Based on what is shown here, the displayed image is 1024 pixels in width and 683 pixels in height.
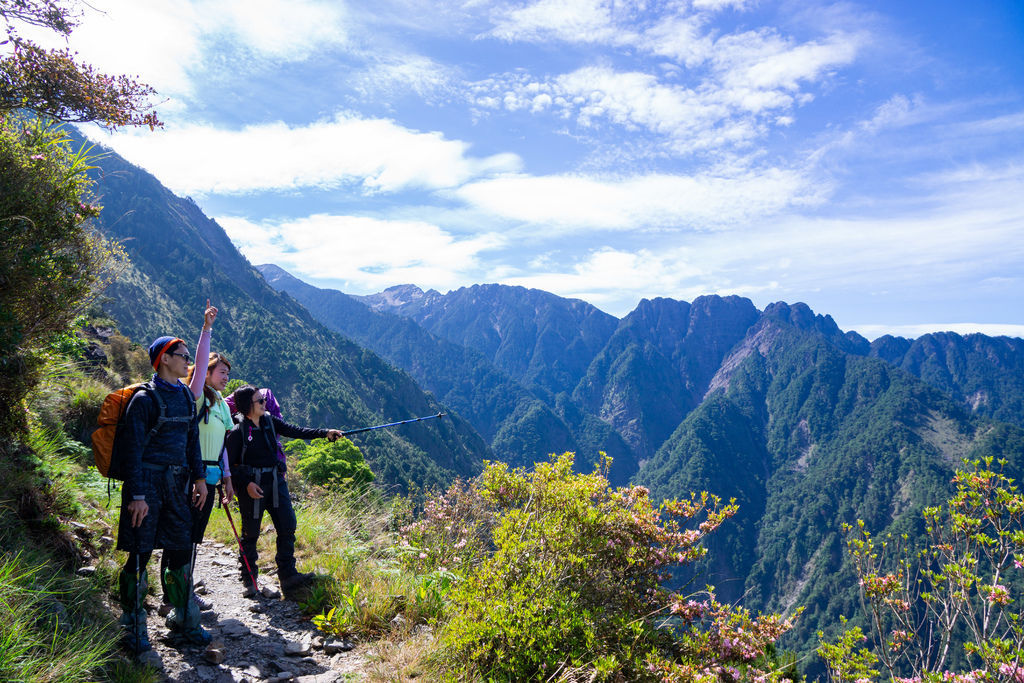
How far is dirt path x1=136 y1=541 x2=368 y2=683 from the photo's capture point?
11.9ft

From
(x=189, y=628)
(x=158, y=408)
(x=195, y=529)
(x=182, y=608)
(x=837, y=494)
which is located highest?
(x=158, y=408)

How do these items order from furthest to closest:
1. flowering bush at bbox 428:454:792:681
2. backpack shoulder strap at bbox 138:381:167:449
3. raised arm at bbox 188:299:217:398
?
1. raised arm at bbox 188:299:217:398
2. backpack shoulder strap at bbox 138:381:167:449
3. flowering bush at bbox 428:454:792:681

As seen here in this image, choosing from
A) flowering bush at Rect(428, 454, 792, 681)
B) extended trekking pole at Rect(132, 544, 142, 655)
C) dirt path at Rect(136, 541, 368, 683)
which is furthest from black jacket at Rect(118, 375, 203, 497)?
flowering bush at Rect(428, 454, 792, 681)

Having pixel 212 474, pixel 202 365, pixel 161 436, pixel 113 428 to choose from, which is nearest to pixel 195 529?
pixel 212 474

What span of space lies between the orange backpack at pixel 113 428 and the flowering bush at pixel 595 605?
257 cm

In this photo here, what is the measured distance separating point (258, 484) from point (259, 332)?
381 ft

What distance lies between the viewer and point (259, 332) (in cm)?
10894

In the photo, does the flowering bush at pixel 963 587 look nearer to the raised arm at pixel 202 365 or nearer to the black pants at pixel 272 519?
the black pants at pixel 272 519

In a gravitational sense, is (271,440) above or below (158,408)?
below

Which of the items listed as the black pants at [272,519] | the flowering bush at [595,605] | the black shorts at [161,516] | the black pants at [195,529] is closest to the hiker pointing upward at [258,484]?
the black pants at [272,519]

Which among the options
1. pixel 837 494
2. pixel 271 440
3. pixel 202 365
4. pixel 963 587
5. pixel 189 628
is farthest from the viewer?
pixel 837 494

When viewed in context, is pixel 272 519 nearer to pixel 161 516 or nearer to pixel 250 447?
pixel 250 447

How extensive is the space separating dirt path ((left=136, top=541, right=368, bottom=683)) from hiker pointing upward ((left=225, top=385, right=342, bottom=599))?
0.83 ft

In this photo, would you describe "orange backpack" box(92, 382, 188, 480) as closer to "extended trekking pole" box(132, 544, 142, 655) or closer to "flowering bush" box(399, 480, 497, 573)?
"extended trekking pole" box(132, 544, 142, 655)
